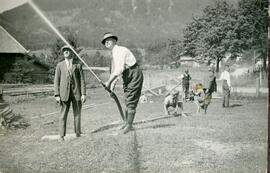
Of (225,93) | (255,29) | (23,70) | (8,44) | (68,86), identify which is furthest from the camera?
(8,44)

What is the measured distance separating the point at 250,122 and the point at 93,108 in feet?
4.42

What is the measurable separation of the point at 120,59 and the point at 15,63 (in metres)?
0.99

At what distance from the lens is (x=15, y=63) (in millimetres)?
3287

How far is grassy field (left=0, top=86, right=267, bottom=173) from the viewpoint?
2768 mm

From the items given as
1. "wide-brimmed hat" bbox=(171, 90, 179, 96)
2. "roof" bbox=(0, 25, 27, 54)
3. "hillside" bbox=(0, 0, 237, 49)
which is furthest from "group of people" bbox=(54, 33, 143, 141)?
"roof" bbox=(0, 25, 27, 54)

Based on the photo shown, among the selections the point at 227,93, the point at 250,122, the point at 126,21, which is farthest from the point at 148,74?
the point at 250,122

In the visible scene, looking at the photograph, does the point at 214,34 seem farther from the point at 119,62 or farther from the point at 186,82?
the point at 119,62

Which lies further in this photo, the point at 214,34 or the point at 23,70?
the point at 23,70

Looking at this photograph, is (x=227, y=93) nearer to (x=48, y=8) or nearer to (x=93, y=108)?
(x=93, y=108)

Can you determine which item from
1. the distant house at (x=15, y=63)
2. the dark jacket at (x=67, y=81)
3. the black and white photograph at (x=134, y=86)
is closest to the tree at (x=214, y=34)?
the black and white photograph at (x=134, y=86)

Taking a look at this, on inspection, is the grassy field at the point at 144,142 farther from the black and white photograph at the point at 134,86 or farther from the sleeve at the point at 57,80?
the sleeve at the point at 57,80

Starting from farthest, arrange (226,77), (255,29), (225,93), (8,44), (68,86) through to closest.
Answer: (8,44) < (68,86) < (225,93) < (226,77) < (255,29)

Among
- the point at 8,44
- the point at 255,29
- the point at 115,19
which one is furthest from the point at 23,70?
the point at 255,29

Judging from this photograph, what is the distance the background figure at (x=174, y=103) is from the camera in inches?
125
